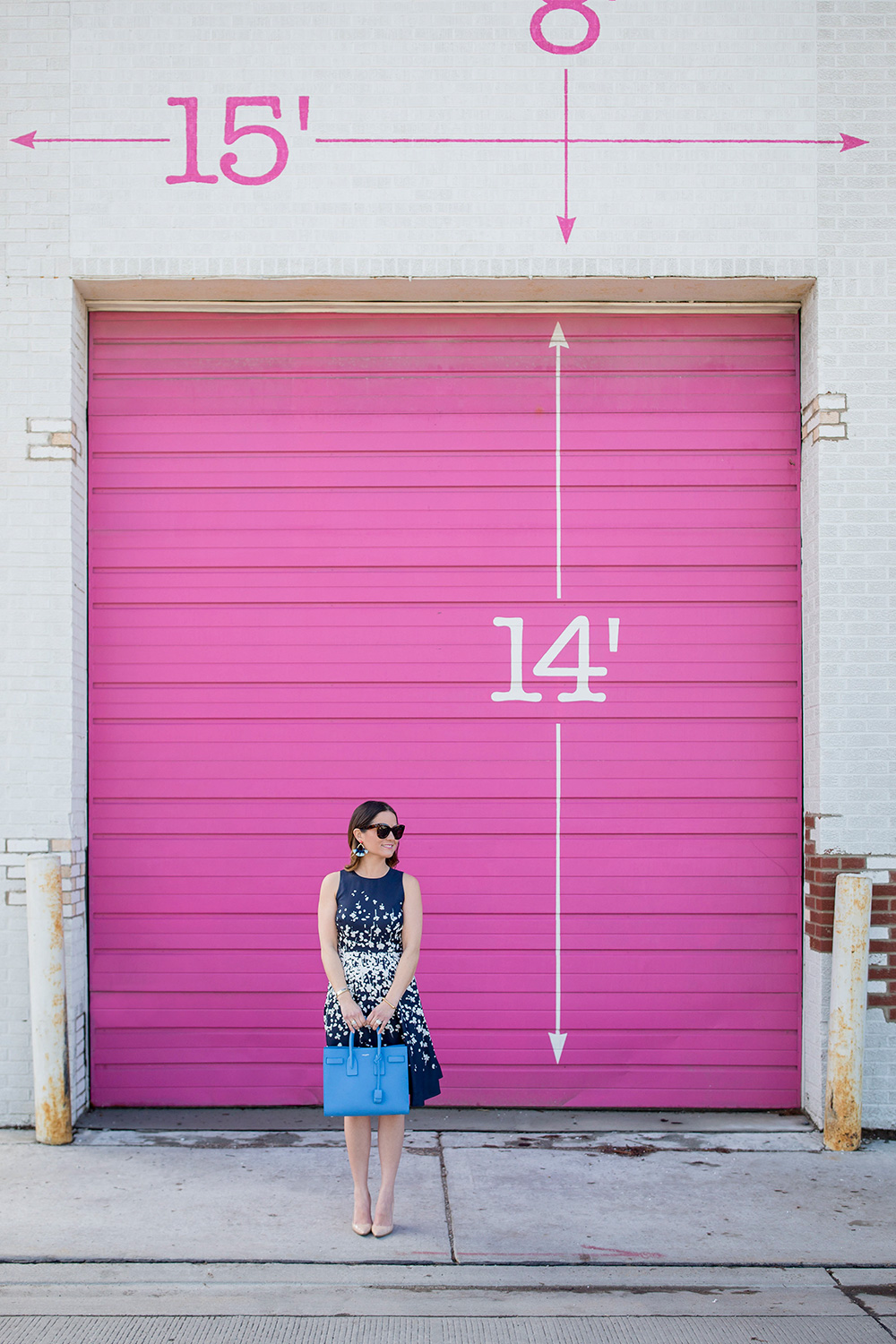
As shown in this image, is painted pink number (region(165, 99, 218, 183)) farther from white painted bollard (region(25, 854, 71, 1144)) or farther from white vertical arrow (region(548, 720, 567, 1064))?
white painted bollard (region(25, 854, 71, 1144))

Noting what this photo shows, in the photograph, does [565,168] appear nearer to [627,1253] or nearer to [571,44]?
[571,44]

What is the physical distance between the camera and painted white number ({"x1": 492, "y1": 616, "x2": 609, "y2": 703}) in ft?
21.1

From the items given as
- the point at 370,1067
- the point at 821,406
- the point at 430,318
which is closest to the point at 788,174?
the point at 821,406

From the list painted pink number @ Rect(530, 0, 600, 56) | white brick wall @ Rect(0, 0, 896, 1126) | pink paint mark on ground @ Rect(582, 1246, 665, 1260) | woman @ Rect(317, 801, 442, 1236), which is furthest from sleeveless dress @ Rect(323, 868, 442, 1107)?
painted pink number @ Rect(530, 0, 600, 56)

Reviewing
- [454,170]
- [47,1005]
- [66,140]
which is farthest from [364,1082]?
[66,140]

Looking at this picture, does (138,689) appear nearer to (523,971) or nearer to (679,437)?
(523,971)

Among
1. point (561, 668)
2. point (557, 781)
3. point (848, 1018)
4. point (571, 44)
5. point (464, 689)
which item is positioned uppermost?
point (571, 44)

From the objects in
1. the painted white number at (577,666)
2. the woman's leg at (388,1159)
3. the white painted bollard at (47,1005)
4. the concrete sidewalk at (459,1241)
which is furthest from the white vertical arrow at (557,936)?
the white painted bollard at (47,1005)

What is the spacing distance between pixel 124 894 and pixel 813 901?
3.65 meters

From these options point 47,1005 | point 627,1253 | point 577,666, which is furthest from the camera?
point 577,666

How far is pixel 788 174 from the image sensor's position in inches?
245

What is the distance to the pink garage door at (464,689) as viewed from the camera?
6328 millimetres

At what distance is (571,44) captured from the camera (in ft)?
20.4

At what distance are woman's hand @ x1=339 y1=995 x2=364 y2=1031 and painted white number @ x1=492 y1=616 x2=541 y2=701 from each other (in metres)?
2.37
